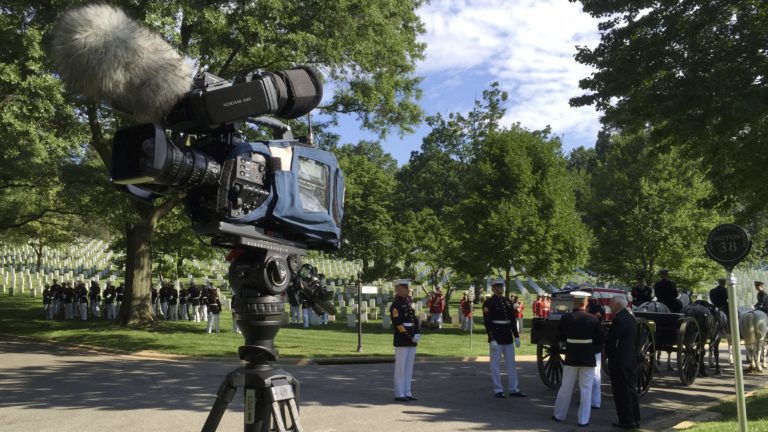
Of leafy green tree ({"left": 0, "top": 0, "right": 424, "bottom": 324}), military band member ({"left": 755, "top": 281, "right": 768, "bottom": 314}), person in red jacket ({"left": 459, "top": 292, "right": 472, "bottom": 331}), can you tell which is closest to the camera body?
leafy green tree ({"left": 0, "top": 0, "right": 424, "bottom": 324})

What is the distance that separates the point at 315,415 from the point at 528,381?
5.82 m

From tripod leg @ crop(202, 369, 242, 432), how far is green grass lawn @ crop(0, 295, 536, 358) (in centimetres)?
→ 1294

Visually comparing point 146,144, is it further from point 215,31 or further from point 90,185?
point 90,185

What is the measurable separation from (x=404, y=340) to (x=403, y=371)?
1.83 ft

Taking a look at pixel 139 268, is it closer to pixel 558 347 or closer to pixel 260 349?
pixel 558 347

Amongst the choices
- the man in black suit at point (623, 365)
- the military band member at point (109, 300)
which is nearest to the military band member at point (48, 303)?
the military band member at point (109, 300)

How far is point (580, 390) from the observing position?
9.00 meters

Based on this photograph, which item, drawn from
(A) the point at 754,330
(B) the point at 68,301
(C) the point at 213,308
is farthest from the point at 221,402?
(B) the point at 68,301

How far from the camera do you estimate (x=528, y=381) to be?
13.2 metres

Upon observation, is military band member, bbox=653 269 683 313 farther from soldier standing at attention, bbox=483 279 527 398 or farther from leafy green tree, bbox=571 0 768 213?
soldier standing at attention, bbox=483 279 527 398

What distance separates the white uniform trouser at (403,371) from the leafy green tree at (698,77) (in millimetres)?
6238

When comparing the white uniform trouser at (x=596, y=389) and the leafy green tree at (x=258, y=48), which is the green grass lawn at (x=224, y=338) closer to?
the leafy green tree at (x=258, y=48)

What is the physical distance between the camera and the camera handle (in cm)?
354

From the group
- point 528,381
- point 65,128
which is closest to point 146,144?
point 528,381
